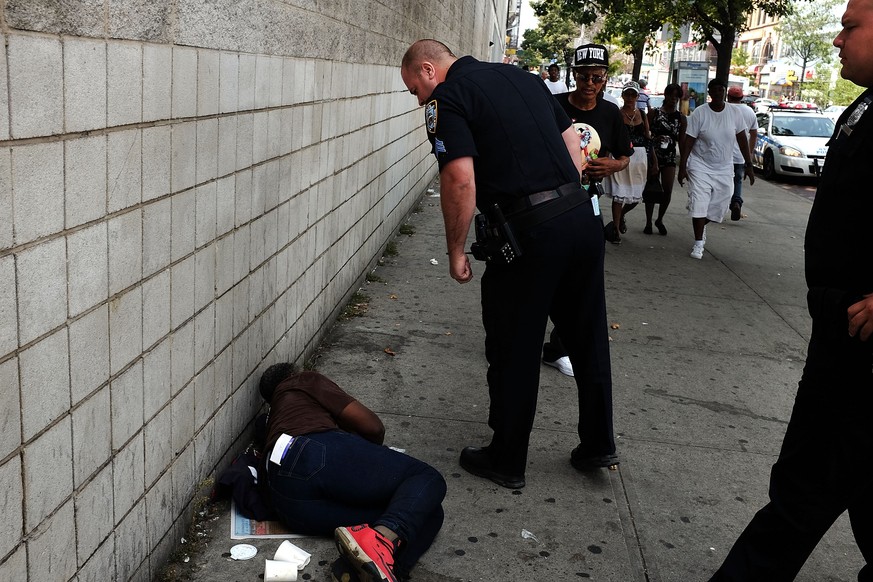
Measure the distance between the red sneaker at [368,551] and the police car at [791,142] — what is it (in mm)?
18444

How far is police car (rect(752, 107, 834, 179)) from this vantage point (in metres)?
Answer: 20.4

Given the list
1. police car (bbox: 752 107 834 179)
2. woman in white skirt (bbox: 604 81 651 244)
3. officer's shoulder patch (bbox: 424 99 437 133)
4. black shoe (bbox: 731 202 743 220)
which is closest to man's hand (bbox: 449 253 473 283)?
officer's shoulder patch (bbox: 424 99 437 133)

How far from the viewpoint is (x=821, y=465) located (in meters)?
2.91

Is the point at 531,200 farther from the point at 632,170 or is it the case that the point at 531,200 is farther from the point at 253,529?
the point at 632,170

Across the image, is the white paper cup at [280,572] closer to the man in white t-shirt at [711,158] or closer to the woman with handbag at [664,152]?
the man in white t-shirt at [711,158]

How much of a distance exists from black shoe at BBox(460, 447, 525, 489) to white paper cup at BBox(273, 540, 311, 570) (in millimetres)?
1058

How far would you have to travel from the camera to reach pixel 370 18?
6.74 metres

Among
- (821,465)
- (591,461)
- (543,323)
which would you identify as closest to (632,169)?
Result: (591,461)

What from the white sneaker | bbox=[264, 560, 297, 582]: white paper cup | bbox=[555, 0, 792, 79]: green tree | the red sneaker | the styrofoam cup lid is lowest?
the styrofoam cup lid

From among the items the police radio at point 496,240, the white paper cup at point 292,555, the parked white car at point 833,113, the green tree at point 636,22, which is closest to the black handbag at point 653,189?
the police radio at point 496,240

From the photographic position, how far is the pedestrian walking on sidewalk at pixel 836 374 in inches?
110

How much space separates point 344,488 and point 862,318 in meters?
1.83

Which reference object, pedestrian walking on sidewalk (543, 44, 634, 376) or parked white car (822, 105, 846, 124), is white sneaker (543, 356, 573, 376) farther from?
parked white car (822, 105, 846, 124)

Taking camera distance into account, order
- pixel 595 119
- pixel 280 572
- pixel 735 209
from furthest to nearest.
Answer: pixel 735 209 → pixel 595 119 → pixel 280 572
